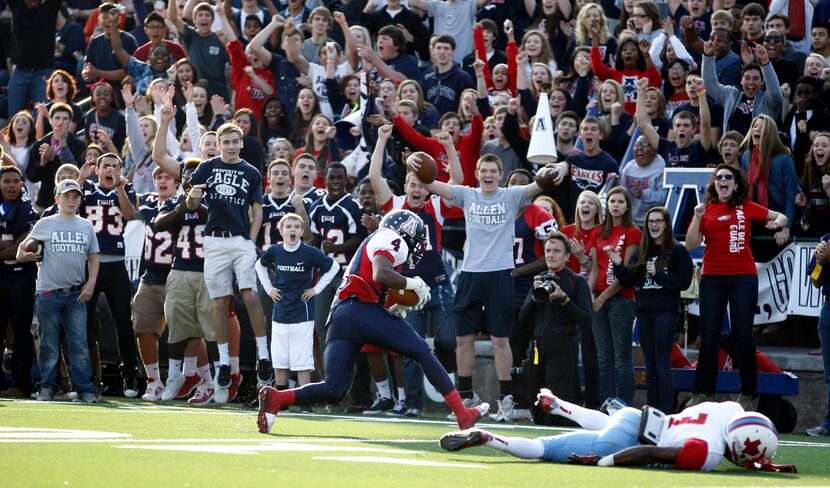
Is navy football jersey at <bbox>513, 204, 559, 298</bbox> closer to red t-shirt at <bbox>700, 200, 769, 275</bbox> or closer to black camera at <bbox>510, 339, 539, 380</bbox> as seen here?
black camera at <bbox>510, 339, 539, 380</bbox>

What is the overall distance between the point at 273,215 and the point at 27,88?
661 cm

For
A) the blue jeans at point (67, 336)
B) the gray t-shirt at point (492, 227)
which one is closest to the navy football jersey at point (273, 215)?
the blue jeans at point (67, 336)

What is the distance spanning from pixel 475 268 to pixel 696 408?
4887 mm

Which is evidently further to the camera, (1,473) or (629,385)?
(629,385)

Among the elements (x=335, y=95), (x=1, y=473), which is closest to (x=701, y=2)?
(x=335, y=95)

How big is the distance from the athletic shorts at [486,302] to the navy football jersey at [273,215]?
7.49 feet

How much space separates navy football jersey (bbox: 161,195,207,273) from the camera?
1336 cm

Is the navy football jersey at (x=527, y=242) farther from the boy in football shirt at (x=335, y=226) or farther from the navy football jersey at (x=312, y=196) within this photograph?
the navy football jersey at (x=312, y=196)

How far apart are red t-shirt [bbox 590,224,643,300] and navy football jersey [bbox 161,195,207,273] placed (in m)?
3.96

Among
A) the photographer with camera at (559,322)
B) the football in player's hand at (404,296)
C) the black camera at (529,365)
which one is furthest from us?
the black camera at (529,365)

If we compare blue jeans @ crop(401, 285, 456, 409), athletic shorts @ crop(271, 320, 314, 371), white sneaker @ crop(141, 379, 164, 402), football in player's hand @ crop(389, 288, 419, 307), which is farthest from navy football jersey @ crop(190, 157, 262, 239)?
football in player's hand @ crop(389, 288, 419, 307)

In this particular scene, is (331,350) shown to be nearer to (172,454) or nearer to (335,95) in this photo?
(172,454)

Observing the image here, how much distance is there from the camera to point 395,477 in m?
6.70

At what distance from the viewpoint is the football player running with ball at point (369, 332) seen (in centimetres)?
932
